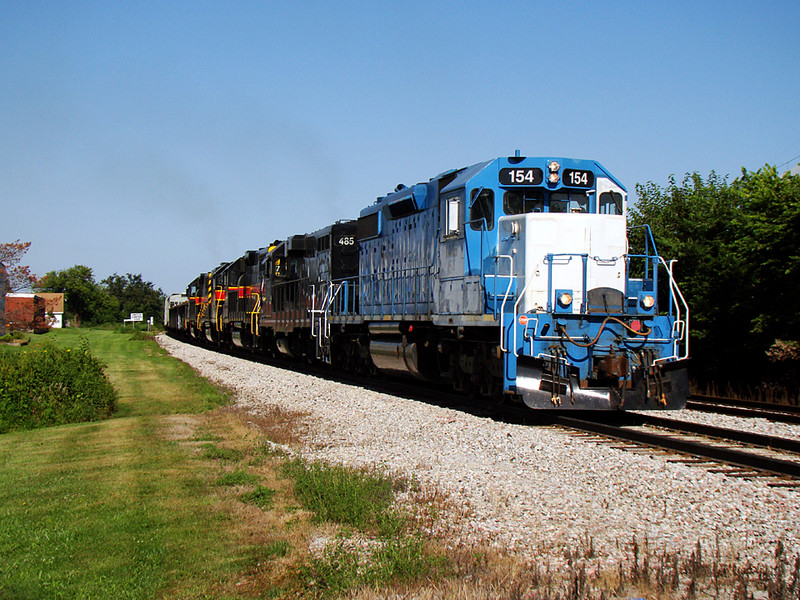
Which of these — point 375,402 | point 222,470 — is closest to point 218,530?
point 222,470

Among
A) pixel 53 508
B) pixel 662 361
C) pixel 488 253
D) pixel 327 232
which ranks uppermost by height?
pixel 327 232

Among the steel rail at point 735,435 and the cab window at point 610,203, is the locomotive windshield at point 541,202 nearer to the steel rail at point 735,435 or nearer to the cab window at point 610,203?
the cab window at point 610,203

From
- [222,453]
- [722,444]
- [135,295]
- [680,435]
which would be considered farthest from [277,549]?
[135,295]

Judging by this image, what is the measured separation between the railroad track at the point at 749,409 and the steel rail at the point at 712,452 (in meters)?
3.14

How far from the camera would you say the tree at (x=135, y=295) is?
Result: 144500mm

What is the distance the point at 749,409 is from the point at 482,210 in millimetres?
5432

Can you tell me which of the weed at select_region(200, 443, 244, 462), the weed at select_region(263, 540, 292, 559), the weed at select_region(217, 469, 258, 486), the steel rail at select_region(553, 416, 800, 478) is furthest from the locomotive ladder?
the weed at select_region(263, 540, 292, 559)

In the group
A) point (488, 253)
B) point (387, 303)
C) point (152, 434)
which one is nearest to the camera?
point (152, 434)

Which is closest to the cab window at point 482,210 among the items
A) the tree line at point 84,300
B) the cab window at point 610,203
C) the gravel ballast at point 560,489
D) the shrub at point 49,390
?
the cab window at point 610,203

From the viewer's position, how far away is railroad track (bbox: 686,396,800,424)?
1083 centimetres

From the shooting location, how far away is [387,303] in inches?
630

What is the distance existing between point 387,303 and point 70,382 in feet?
21.0

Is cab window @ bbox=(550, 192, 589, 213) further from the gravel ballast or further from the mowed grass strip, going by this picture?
the mowed grass strip

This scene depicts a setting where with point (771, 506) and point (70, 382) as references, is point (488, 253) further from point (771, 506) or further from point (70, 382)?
point (70, 382)
